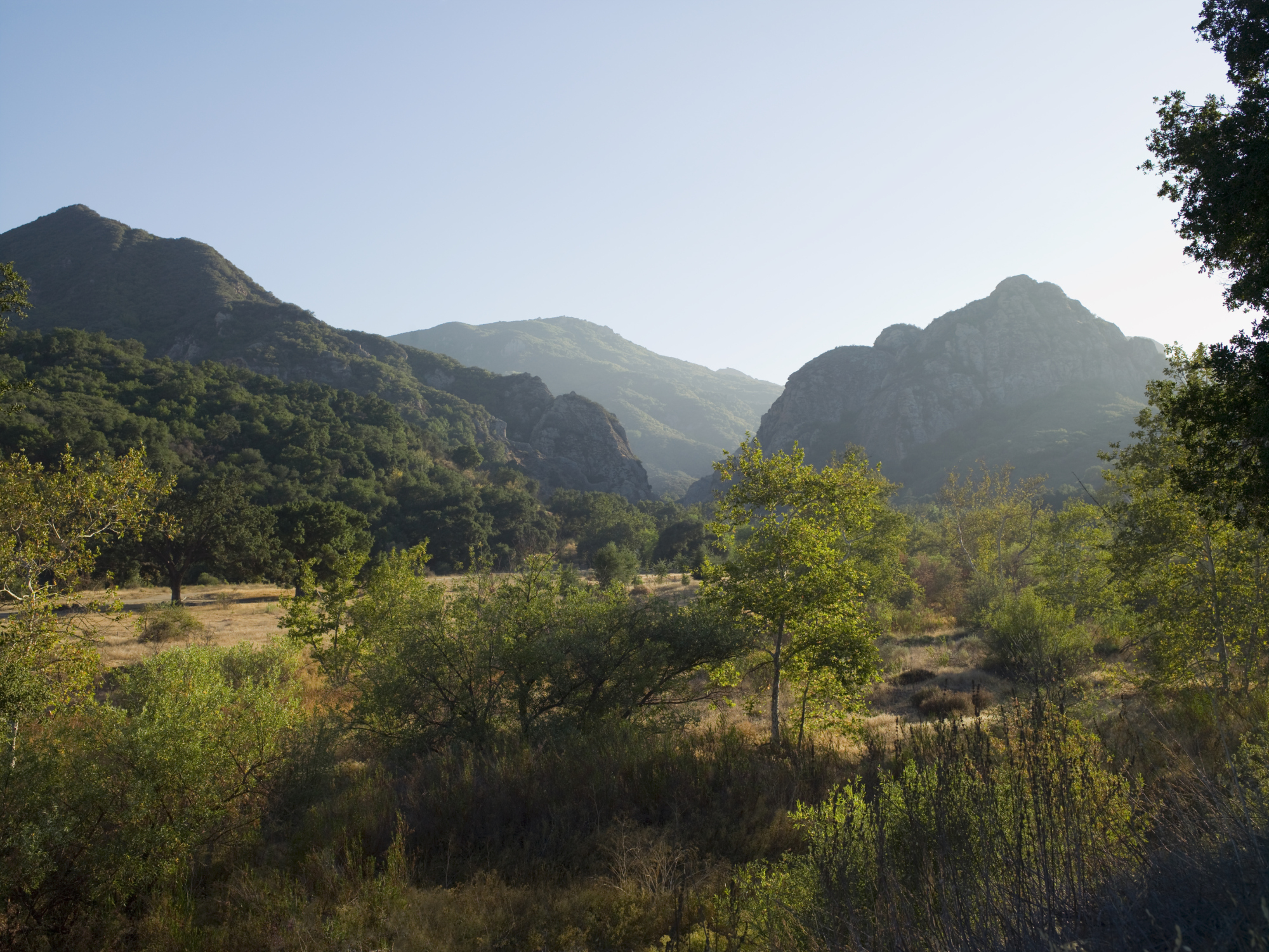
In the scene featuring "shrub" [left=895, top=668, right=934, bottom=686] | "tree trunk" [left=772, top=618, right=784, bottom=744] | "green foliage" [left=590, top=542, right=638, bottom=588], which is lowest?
"green foliage" [left=590, top=542, right=638, bottom=588]

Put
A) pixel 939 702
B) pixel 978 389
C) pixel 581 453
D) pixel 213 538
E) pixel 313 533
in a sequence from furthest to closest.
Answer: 1. pixel 581 453
2. pixel 978 389
3. pixel 313 533
4. pixel 213 538
5. pixel 939 702

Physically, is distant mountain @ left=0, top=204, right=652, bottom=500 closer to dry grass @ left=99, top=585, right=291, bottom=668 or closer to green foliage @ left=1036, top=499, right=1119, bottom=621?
dry grass @ left=99, top=585, right=291, bottom=668

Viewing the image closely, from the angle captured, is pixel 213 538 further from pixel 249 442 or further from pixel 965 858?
pixel 965 858

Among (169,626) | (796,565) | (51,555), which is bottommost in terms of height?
(169,626)

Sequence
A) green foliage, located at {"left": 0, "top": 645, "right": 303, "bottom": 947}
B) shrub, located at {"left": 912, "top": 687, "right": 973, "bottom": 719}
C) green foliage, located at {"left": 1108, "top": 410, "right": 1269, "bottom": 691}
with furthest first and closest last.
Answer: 1. shrub, located at {"left": 912, "top": 687, "right": 973, "bottom": 719}
2. green foliage, located at {"left": 1108, "top": 410, "right": 1269, "bottom": 691}
3. green foliage, located at {"left": 0, "top": 645, "right": 303, "bottom": 947}

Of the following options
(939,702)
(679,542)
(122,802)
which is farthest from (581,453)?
(122,802)

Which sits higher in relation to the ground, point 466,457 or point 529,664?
point 466,457

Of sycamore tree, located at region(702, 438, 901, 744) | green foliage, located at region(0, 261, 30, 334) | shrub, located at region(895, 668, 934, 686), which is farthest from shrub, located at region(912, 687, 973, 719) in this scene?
green foliage, located at region(0, 261, 30, 334)

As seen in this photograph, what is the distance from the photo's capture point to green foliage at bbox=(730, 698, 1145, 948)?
2994 mm

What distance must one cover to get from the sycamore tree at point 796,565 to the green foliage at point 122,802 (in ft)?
24.8

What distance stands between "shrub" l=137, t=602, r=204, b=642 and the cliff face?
13697cm

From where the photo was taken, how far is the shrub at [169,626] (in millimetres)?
25031

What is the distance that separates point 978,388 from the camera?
16375cm

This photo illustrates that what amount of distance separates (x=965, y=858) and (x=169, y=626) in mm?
30499
